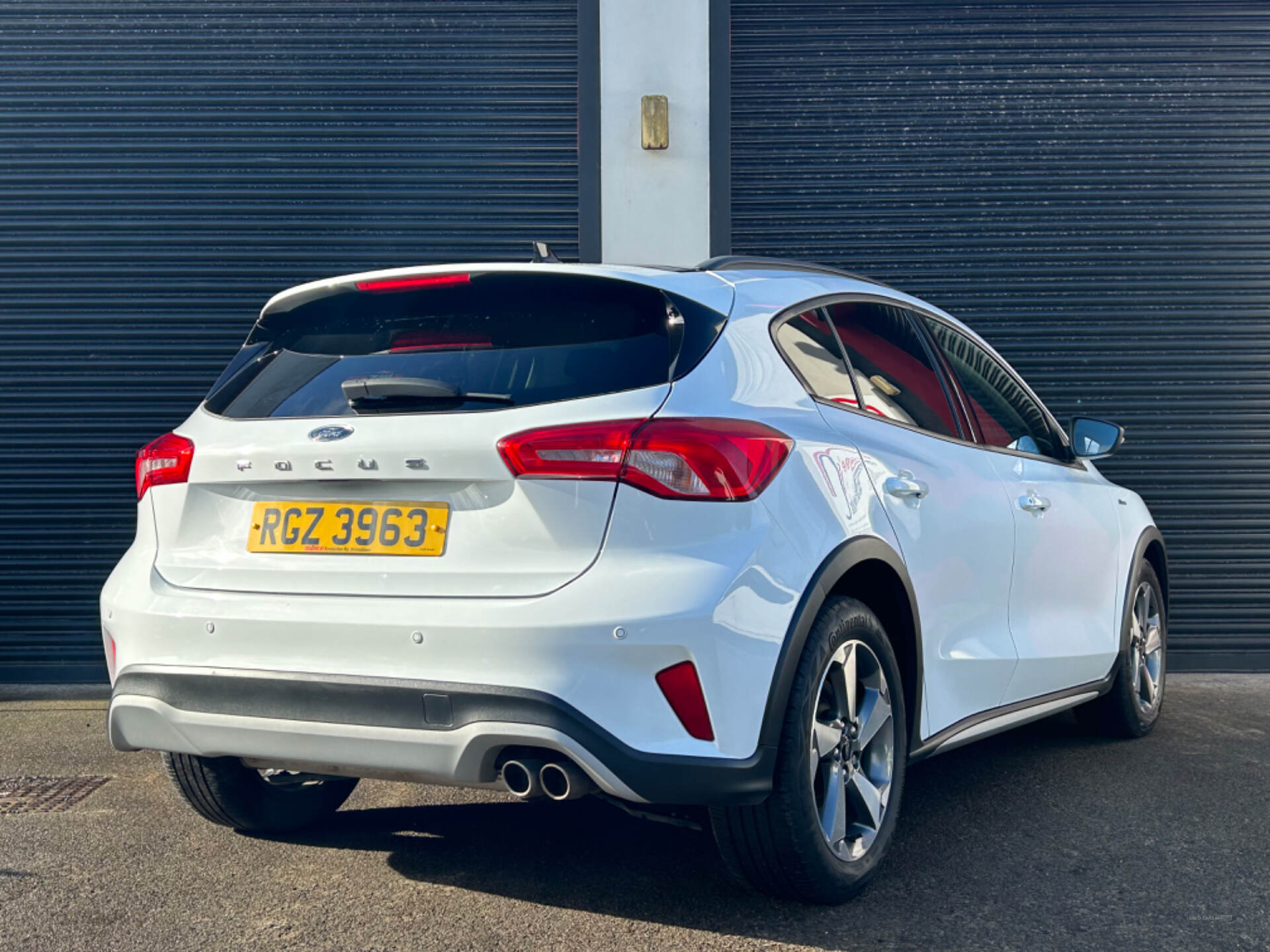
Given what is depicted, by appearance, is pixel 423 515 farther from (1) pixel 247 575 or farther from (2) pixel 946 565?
(2) pixel 946 565

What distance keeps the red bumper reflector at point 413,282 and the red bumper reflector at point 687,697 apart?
112cm

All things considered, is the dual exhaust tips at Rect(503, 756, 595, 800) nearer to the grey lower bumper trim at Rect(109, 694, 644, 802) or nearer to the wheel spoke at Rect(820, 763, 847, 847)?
the grey lower bumper trim at Rect(109, 694, 644, 802)

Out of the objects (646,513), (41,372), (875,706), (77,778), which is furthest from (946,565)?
(41,372)

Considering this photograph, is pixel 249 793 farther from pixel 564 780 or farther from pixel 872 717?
pixel 872 717

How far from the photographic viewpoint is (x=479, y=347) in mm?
3072

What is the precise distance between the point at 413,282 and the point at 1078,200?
17.5ft

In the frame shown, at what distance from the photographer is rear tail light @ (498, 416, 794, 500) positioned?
2.80 metres

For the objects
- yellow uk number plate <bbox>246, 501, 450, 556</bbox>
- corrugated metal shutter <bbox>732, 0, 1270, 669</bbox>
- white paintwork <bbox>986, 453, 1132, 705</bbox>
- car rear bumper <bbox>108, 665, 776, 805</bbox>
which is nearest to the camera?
car rear bumper <bbox>108, 665, 776, 805</bbox>

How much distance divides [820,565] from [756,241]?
4.66 m

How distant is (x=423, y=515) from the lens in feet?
9.60

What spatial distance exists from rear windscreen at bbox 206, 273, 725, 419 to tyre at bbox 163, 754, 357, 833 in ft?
3.39

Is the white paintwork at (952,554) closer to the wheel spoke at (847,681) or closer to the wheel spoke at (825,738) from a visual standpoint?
the wheel spoke at (847,681)

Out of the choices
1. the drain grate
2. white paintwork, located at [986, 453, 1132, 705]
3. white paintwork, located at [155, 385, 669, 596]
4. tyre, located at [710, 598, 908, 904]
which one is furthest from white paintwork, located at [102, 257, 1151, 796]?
the drain grate

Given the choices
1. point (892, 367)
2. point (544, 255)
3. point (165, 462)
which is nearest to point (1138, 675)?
point (892, 367)
